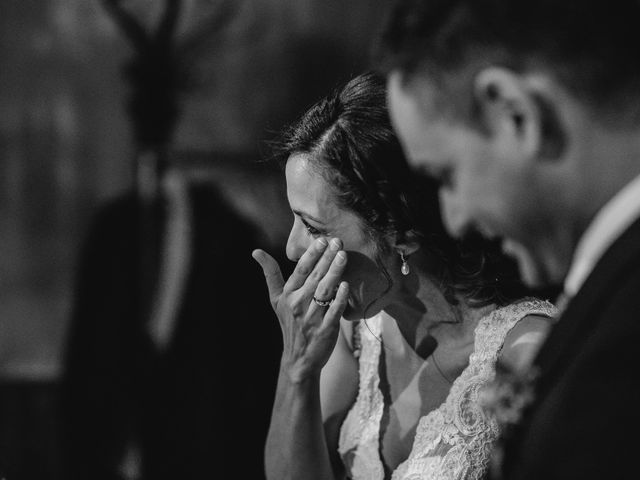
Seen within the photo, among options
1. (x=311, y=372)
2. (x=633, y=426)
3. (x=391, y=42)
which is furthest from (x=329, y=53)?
(x=633, y=426)

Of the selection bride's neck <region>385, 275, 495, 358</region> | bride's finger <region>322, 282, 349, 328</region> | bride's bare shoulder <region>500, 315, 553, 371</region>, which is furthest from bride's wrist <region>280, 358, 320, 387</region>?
bride's bare shoulder <region>500, 315, 553, 371</region>

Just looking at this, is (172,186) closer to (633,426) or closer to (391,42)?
(391,42)

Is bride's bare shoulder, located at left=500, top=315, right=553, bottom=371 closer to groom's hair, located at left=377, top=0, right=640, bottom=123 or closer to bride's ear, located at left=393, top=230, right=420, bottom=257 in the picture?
bride's ear, located at left=393, top=230, right=420, bottom=257

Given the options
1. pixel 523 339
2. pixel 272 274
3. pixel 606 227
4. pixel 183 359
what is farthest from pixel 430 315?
pixel 183 359

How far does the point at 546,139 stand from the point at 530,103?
0.04m

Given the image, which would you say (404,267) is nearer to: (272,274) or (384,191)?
(384,191)

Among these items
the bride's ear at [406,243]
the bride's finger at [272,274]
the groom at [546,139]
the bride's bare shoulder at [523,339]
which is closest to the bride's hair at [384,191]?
the bride's ear at [406,243]

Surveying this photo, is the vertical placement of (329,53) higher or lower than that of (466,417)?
higher

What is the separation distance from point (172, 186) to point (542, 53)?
2.02 metres

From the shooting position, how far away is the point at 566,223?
2.33ft

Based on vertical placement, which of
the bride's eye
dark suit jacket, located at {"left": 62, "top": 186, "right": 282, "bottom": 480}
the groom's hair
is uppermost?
the groom's hair

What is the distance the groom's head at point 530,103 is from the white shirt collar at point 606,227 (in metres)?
0.01

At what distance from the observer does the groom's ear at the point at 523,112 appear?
26.8 inches

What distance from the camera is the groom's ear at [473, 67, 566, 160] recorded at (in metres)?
0.68
